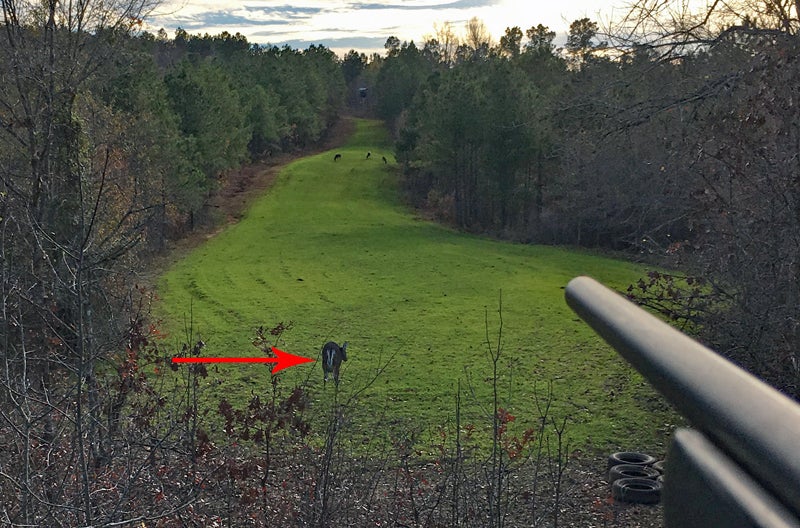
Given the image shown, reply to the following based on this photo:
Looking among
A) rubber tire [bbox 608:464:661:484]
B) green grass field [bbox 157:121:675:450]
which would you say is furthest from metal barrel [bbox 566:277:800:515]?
rubber tire [bbox 608:464:661:484]

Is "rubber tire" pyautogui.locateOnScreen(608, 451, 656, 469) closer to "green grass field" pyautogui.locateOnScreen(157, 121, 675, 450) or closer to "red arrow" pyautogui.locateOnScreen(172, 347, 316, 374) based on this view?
"green grass field" pyautogui.locateOnScreen(157, 121, 675, 450)

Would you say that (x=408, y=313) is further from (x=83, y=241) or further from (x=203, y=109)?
(x=203, y=109)

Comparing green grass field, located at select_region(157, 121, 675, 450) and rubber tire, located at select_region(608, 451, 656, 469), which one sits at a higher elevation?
rubber tire, located at select_region(608, 451, 656, 469)

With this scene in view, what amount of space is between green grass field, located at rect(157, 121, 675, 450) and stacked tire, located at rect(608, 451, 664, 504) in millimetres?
1123

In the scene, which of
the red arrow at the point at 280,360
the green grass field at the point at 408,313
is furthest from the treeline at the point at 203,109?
the red arrow at the point at 280,360

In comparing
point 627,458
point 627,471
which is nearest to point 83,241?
point 627,471

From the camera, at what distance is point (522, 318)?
2062cm

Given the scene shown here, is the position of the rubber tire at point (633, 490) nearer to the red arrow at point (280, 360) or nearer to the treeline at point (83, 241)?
the treeline at point (83, 241)

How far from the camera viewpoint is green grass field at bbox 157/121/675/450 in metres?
13.8

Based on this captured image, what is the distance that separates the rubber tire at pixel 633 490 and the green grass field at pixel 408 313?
1151 mm

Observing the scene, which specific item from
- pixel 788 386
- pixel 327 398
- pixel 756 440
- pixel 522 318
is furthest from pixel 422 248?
pixel 756 440

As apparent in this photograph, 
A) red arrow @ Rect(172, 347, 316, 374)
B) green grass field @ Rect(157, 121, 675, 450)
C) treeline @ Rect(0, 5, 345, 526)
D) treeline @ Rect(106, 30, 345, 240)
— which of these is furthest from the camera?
treeline @ Rect(106, 30, 345, 240)

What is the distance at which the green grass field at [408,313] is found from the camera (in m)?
13.8

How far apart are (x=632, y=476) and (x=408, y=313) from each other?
12104mm
